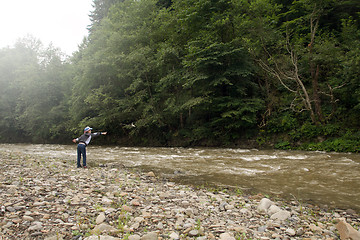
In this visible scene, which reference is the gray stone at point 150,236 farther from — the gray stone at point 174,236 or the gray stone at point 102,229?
the gray stone at point 102,229

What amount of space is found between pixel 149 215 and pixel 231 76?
16350 millimetres

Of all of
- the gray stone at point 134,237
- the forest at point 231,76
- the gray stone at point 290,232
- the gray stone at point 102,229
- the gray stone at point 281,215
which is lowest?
the gray stone at point 290,232

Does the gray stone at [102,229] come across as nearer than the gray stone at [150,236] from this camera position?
No

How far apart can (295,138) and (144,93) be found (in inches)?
558

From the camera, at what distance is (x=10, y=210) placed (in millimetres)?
3824

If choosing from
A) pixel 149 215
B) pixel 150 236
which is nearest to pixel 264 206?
pixel 149 215

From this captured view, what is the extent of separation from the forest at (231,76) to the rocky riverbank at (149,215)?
39.3 ft

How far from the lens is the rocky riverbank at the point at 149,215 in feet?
11.3

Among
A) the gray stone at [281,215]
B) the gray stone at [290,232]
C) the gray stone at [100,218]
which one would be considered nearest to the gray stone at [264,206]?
the gray stone at [281,215]

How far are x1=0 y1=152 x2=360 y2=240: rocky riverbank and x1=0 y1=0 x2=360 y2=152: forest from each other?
11975 millimetres

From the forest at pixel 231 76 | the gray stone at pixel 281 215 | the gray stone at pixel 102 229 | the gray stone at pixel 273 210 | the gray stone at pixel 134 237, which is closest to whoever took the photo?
the gray stone at pixel 134 237

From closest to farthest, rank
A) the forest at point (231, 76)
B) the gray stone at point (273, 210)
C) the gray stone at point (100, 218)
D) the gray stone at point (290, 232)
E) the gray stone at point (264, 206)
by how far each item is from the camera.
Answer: the gray stone at point (290, 232) → the gray stone at point (100, 218) → the gray stone at point (273, 210) → the gray stone at point (264, 206) → the forest at point (231, 76)

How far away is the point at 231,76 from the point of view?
1855 centimetres

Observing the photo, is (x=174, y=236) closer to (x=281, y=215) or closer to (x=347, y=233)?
(x=281, y=215)
